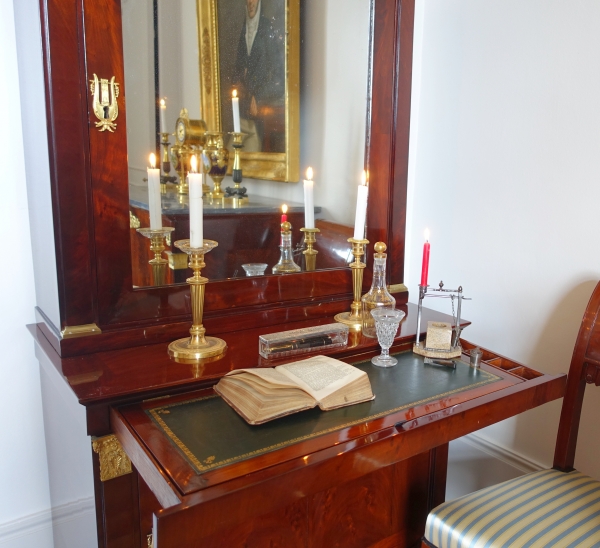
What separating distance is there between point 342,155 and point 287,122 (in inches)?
7.1

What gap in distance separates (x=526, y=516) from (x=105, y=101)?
44.4 inches

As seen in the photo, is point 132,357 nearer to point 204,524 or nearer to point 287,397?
point 287,397

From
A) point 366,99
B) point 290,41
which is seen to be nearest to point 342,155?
point 366,99

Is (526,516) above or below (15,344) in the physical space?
below

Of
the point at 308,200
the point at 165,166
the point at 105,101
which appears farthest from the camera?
the point at 308,200

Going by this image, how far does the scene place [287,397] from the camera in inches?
36.8

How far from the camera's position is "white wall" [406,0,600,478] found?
140 cm

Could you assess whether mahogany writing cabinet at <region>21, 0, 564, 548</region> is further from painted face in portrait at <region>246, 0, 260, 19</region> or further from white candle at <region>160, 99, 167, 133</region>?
painted face in portrait at <region>246, 0, 260, 19</region>

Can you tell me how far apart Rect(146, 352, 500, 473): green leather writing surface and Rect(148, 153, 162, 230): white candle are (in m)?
0.41

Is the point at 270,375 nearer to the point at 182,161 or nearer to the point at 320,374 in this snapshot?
the point at 320,374

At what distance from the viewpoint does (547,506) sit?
1078mm

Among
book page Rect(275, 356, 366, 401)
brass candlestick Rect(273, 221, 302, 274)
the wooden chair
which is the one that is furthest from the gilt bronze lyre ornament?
the wooden chair

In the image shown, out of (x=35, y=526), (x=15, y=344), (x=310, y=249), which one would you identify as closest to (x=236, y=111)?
(x=310, y=249)

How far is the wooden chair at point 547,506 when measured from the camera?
100 centimetres
